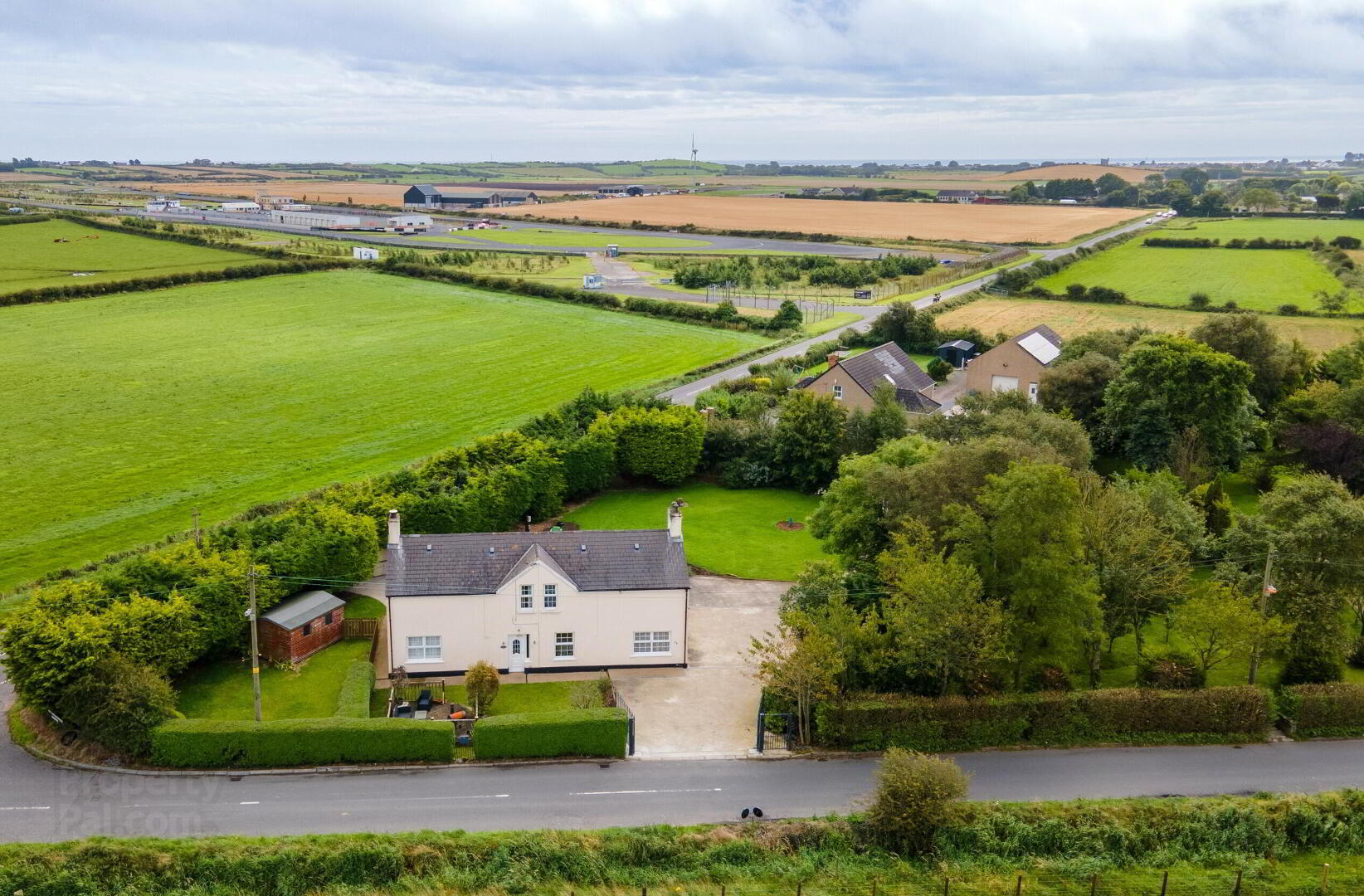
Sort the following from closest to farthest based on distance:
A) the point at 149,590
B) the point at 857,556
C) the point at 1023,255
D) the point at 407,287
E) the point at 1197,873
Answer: the point at 1197,873
the point at 149,590
the point at 857,556
the point at 407,287
the point at 1023,255

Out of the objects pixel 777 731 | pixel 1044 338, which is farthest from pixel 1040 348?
pixel 777 731

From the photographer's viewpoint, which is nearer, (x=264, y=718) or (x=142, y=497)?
(x=264, y=718)

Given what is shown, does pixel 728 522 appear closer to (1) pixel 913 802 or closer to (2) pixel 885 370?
(2) pixel 885 370

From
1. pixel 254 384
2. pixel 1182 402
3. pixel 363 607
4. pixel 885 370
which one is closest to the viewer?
pixel 363 607

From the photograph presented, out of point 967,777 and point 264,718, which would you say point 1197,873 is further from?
point 264,718

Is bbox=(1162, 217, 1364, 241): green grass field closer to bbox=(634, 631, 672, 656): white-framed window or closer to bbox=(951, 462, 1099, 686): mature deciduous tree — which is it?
bbox=(951, 462, 1099, 686): mature deciduous tree

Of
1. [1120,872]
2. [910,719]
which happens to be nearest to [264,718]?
[910,719]

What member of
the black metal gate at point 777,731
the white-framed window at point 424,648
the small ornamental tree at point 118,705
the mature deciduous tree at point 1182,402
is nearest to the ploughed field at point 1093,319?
the mature deciduous tree at point 1182,402

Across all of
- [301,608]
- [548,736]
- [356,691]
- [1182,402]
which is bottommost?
[548,736]
